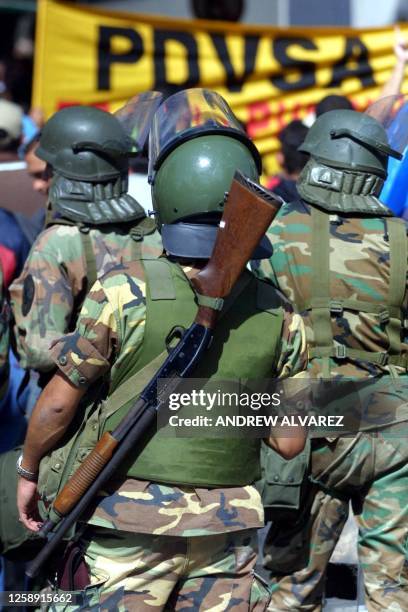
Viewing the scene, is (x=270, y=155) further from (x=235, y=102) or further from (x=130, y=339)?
(x=130, y=339)

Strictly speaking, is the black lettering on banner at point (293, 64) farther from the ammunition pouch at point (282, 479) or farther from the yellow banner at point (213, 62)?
the ammunition pouch at point (282, 479)

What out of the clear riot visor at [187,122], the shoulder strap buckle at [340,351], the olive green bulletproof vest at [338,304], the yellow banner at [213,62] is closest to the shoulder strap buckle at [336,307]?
the olive green bulletproof vest at [338,304]

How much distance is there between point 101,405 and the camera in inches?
111

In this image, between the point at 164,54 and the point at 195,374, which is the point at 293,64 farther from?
the point at 195,374

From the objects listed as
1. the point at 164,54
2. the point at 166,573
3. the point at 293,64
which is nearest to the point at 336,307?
the point at 166,573

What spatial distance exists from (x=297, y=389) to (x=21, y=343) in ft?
3.92

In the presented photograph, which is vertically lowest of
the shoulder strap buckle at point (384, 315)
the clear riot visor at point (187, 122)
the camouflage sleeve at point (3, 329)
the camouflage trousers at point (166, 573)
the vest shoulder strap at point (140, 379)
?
the camouflage trousers at point (166, 573)

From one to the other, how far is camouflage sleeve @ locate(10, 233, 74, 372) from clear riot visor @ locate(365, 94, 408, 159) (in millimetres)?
1466

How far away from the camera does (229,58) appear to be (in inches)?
294

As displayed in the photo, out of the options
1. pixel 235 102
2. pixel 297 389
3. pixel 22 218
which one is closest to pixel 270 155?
pixel 235 102

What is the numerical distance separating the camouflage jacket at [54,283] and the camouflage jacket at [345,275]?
56 cm

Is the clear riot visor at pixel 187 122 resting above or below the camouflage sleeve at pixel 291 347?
above

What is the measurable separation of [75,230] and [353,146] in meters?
1.08

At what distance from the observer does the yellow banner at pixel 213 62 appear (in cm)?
712
